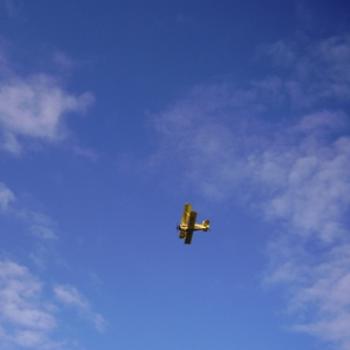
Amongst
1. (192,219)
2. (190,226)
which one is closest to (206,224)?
(190,226)

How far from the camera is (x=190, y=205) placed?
45062 millimetres

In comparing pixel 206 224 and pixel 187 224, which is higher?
pixel 206 224

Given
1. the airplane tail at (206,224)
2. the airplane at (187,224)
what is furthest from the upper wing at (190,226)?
the airplane tail at (206,224)

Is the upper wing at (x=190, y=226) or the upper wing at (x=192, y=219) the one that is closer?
the upper wing at (x=192, y=219)

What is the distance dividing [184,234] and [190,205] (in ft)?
11.6

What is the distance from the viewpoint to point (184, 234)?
46.8 meters

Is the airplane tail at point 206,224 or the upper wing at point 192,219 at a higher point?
the airplane tail at point 206,224

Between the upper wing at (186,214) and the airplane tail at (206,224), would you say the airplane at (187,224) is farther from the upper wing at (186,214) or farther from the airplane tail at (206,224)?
the airplane tail at (206,224)

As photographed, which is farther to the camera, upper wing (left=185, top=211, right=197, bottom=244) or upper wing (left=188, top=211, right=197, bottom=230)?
upper wing (left=185, top=211, right=197, bottom=244)

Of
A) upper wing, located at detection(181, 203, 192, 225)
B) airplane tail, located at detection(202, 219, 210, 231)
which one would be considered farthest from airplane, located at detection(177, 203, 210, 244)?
airplane tail, located at detection(202, 219, 210, 231)

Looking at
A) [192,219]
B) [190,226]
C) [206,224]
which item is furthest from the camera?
[206,224]

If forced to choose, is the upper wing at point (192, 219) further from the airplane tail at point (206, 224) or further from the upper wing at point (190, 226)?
the airplane tail at point (206, 224)

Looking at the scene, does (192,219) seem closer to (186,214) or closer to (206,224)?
(186,214)

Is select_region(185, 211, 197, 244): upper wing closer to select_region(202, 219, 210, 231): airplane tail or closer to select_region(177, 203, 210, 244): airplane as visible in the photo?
select_region(177, 203, 210, 244): airplane
